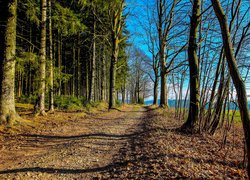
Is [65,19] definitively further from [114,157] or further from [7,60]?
[114,157]

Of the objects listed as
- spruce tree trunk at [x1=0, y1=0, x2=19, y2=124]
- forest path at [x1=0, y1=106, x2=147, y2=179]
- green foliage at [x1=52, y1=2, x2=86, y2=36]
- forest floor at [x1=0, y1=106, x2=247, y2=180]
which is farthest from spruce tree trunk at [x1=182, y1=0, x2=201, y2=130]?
spruce tree trunk at [x1=0, y1=0, x2=19, y2=124]

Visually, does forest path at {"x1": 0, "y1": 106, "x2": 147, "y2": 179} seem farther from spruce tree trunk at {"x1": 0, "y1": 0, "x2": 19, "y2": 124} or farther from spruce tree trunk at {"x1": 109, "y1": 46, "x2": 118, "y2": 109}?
spruce tree trunk at {"x1": 109, "y1": 46, "x2": 118, "y2": 109}

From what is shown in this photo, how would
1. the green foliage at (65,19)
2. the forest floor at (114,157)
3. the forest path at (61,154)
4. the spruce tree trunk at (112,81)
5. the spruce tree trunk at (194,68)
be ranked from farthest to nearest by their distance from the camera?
the spruce tree trunk at (112,81) < the green foliage at (65,19) < the spruce tree trunk at (194,68) < the forest path at (61,154) < the forest floor at (114,157)

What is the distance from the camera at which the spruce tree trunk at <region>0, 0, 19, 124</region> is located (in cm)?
588

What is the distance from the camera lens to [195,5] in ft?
19.3

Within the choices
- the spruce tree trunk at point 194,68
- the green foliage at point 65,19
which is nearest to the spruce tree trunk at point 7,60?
the green foliage at point 65,19

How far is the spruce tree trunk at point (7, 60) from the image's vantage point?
5.88 meters

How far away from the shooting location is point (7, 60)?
6078mm

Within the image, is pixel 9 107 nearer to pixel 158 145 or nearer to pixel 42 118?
pixel 42 118

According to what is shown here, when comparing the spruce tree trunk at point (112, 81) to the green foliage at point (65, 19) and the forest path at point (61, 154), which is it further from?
the forest path at point (61, 154)

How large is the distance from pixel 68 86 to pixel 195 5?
2503cm

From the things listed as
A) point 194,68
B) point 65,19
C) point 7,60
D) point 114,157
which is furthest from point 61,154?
point 65,19

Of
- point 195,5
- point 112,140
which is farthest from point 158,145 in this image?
point 195,5

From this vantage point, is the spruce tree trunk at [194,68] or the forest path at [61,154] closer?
the forest path at [61,154]
